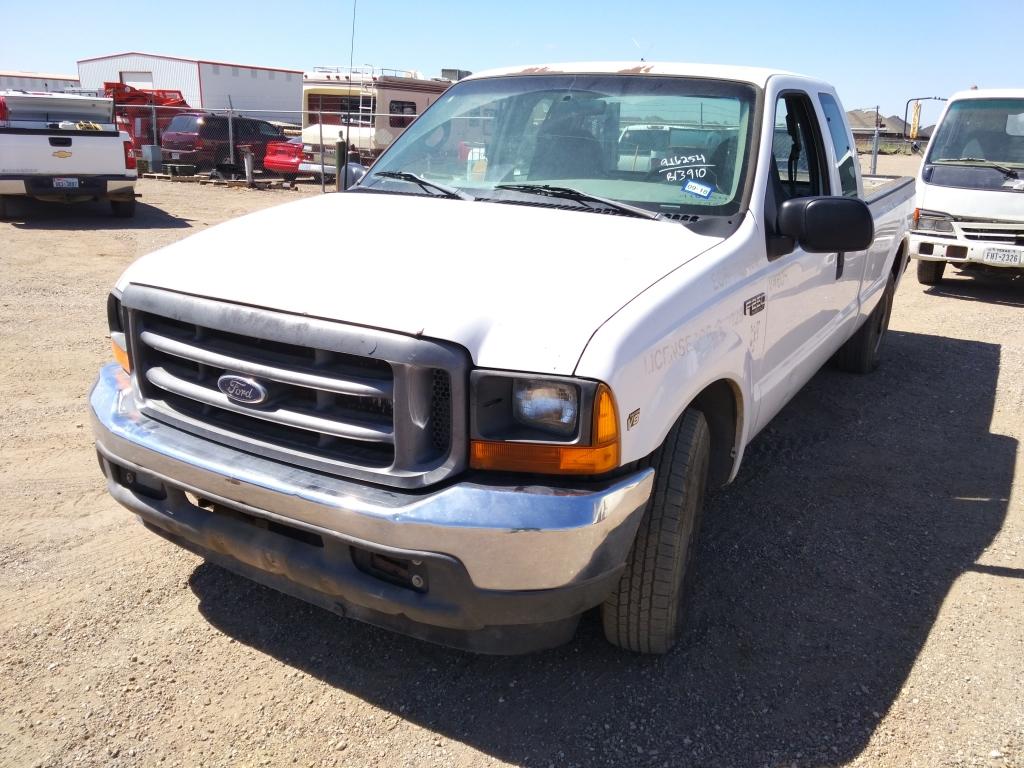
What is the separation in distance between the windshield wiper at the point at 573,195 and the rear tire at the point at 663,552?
34.2 inches

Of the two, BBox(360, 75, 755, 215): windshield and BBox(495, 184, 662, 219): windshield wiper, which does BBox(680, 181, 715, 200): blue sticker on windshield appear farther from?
BBox(495, 184, 662, 219): windshield wiper

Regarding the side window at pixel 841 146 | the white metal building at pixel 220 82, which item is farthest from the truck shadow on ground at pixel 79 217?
the white metal building at pixel 220 82

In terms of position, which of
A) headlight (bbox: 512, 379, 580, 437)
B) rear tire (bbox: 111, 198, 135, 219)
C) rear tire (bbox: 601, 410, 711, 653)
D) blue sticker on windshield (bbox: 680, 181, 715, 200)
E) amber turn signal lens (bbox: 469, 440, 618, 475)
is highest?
blue sticker on windshield (bbox: 680, 181, 715, 200)

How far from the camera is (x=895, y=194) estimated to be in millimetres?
6035

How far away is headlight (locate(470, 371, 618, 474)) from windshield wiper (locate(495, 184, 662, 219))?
120 centimetres

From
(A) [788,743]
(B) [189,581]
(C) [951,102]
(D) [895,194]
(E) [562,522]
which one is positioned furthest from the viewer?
(C) [951,102]

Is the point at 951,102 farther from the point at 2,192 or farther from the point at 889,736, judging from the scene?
the point at 2,192

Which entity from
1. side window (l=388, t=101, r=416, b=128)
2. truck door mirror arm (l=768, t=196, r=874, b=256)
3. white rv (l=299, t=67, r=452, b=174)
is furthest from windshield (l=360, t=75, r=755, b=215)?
side window (l=388, t=101, r=416, b=128)

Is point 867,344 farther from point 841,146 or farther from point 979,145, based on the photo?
point 979,145

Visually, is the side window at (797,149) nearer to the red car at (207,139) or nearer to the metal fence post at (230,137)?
the metal fence post at (230,137)

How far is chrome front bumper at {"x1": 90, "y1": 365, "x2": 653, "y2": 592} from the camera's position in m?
2.25

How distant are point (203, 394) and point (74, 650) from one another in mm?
1059

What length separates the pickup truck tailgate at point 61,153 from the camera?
1208 cm

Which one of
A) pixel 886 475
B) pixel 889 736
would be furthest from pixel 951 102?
pixel 889 736
